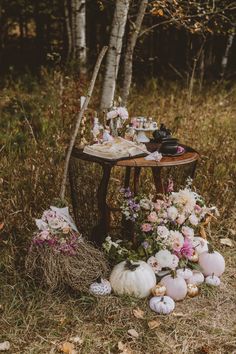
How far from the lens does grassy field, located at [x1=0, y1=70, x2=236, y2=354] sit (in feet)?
11.4

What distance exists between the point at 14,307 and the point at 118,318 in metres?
0.77

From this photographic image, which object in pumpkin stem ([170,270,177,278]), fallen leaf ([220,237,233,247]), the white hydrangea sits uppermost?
the white hydrangea

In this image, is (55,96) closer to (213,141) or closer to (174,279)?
(213,141)

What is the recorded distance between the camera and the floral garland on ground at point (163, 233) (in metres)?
4.03

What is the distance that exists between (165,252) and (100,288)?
57 cm

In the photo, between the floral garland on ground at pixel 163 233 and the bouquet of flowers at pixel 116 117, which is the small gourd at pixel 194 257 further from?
the bouquet of flowers at pixel 116 117

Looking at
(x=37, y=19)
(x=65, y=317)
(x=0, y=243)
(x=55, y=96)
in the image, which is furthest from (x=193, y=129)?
(x=37, y=19)

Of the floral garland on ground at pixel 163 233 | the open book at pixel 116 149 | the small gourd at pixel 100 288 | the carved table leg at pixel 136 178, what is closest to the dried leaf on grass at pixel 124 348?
the small gourd at pixel 100 288

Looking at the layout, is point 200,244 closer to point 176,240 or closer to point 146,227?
point 176,240

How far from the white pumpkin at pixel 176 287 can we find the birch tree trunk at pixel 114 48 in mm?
2588

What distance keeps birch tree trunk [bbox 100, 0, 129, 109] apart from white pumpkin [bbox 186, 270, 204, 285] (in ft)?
8.09

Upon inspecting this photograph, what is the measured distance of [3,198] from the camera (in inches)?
189

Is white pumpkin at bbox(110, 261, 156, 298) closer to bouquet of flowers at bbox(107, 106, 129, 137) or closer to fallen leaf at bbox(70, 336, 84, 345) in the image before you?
fallen leaf at bbox(70, 336, 84, 345)

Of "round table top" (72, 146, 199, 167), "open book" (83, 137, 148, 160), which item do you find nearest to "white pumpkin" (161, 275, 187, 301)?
"round table top" (72, 146, 199, 167)
